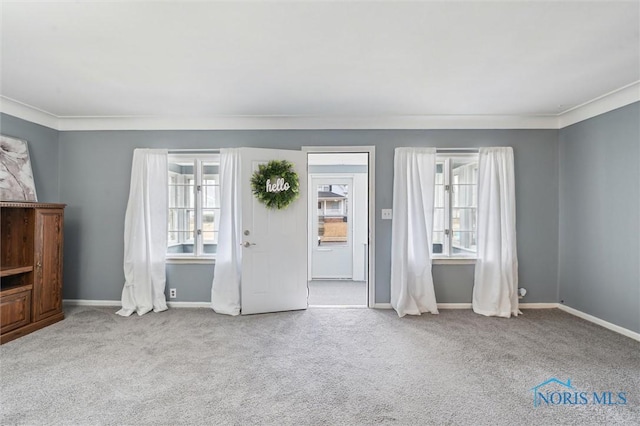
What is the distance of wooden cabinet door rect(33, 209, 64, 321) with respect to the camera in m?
3.37

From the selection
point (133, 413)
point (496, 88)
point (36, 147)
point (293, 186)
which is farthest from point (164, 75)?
point (496, 88)

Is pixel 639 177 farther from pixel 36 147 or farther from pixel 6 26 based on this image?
pixel 36 147

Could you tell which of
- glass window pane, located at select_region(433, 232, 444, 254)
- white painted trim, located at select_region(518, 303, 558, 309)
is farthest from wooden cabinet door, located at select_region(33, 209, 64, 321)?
white painted trim, located at select_region(518, 303, 558, 309)

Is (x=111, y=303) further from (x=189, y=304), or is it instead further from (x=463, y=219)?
(x=463, y=219)

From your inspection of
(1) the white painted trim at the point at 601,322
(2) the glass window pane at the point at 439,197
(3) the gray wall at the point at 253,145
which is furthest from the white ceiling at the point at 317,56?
(1) the white painted trim at the point at 601,322

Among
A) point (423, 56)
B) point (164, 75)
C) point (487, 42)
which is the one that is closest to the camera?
point (487, 42)

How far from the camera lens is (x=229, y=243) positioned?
13.0 ft

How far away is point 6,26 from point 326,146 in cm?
302

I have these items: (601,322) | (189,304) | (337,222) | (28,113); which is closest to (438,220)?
(601,322)

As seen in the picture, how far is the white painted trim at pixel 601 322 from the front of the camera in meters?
3.15

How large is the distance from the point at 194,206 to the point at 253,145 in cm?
116

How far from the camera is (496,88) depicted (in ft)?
10.2

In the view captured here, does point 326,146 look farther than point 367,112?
Yes

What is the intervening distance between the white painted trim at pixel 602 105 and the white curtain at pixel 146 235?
5149mm
